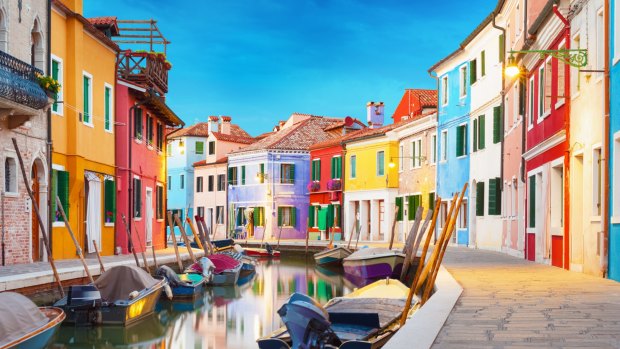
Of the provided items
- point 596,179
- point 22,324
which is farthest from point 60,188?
point 596,179

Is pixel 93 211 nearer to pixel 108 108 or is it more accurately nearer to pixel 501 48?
pixel 108 108

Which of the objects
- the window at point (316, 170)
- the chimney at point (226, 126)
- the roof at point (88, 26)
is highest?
the chimney at point (226, 126)

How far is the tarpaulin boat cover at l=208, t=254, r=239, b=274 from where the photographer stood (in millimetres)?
25130

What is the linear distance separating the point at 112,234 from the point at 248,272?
5911 millimetres

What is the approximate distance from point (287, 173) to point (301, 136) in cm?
288

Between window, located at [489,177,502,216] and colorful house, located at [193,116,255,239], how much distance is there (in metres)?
28.3

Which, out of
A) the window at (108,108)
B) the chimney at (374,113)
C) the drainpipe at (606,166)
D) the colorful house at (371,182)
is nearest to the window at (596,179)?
the drainpipe at (606,166)

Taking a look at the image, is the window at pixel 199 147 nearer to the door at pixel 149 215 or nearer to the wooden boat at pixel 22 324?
the door at pixel 149 215

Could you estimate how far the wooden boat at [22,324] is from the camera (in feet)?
32.0

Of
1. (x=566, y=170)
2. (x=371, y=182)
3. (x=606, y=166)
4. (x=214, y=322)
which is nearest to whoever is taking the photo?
(x=606, y=166)

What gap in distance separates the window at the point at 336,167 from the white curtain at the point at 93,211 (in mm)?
23954

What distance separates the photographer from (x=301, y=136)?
51.6m

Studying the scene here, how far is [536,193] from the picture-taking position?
66.6 feet

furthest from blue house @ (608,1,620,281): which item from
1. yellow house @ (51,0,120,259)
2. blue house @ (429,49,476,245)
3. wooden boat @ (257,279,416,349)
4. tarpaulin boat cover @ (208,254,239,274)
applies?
blue house @ (429,49,476,245)
